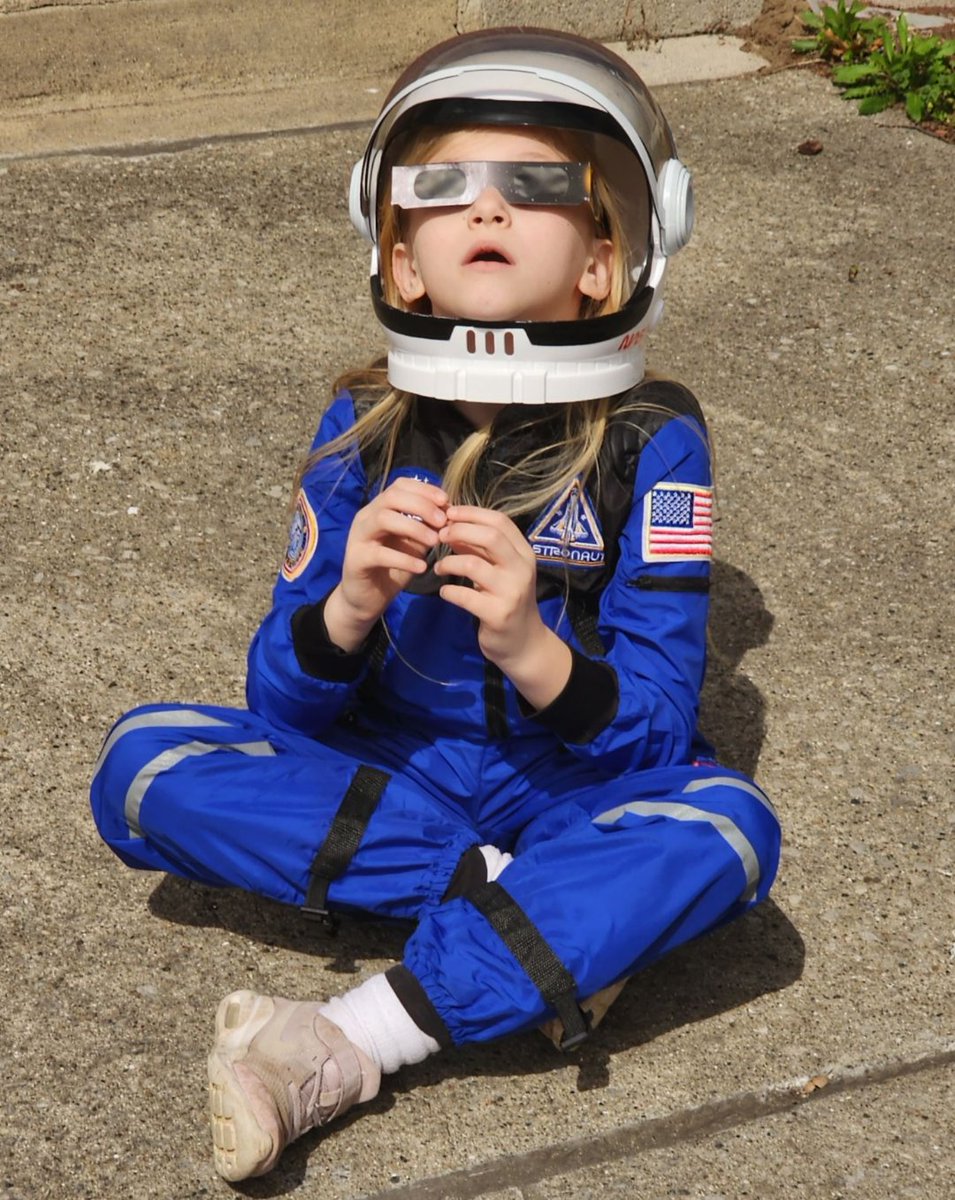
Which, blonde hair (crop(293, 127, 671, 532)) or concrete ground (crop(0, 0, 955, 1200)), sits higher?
blonde hair (crop(293, 127, 671, 532))

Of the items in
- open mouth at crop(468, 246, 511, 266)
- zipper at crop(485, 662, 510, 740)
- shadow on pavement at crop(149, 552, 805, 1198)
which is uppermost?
open mouth at crop(468, 246, 511, 266)

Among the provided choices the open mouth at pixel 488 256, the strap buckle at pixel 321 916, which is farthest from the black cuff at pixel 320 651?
the open mouth at pixel 488 256

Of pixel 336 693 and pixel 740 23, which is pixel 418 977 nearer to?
pixel 336 693

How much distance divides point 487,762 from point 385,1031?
1.54 ft

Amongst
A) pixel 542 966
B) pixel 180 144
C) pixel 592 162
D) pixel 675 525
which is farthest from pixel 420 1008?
pixel 180 144

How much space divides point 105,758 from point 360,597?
1.55 feet

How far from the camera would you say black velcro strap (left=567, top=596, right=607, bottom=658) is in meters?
2.47

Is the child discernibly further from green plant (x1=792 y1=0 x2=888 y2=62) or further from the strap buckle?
green plant (x1=792 y1=0 x2=888 y2=62)

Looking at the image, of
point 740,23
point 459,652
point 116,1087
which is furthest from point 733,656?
point 740,23

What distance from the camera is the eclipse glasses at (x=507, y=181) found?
92.0 inches

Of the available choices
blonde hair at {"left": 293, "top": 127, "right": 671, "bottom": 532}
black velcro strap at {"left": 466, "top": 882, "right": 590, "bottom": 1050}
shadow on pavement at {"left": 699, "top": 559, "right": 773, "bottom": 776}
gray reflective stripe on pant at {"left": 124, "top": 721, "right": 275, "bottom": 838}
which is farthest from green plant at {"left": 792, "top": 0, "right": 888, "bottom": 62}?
black velcro strap at {"left": 466, "top": 882, "right": 590, "bottom": 1050}

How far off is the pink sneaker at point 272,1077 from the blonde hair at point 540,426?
30.9 inches

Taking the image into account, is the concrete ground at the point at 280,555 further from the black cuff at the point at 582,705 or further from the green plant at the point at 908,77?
the black cuff at the point at 582,705

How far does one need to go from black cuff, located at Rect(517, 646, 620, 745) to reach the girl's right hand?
10.3 inches
